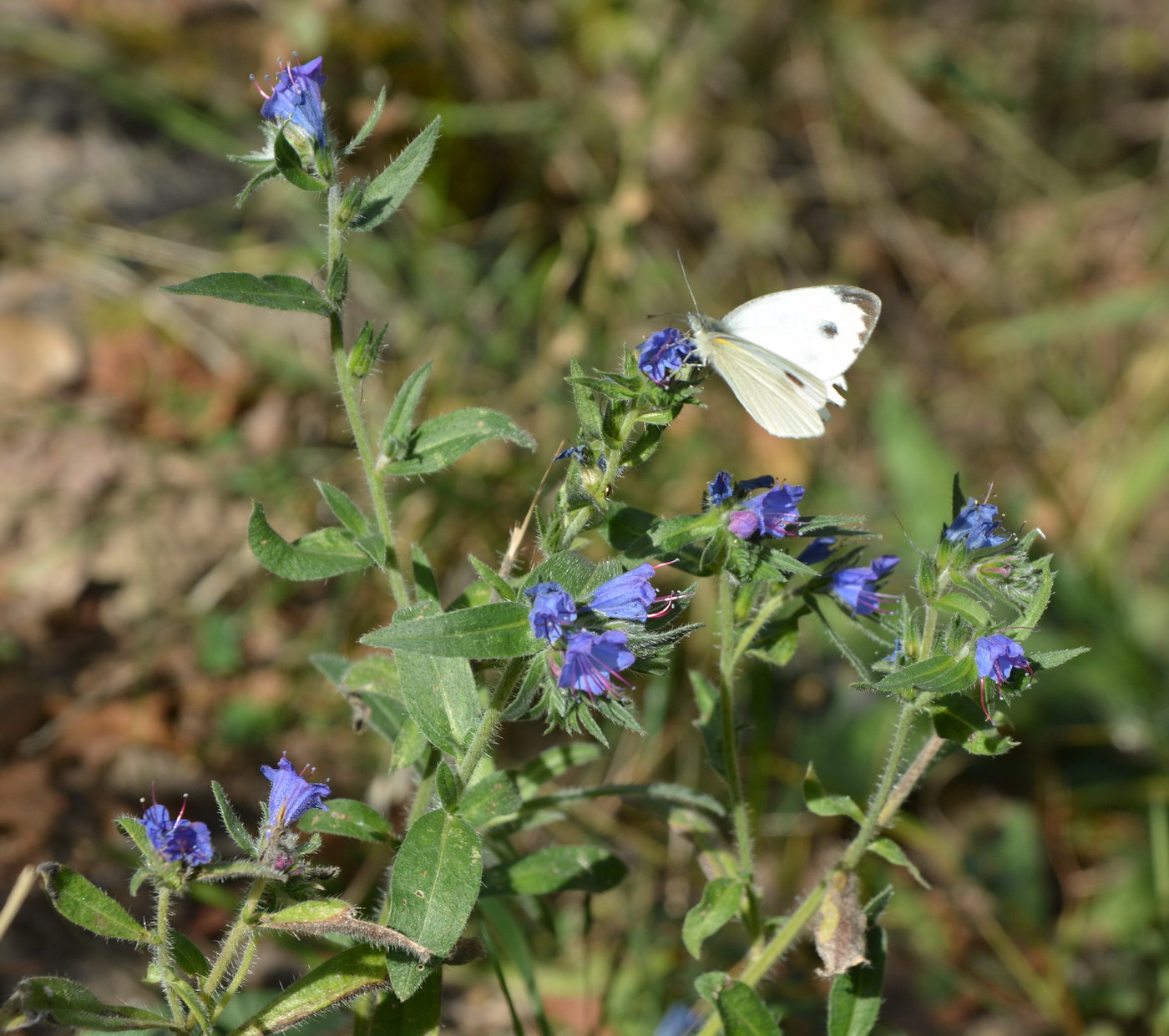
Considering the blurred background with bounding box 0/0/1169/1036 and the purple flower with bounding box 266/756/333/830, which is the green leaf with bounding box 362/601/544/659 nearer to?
the purple flower with bounding box 266/756/333/830

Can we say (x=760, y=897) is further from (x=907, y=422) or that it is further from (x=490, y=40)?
(x=490, y=40)

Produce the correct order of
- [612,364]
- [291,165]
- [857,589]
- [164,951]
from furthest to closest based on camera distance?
1. [612,364]
2. [857,589]
3. [291,165]
4. [164,951]

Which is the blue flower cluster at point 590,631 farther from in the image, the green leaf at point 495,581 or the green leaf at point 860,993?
the green leaf at point 860,993

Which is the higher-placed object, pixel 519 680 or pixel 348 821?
pixel 519 680

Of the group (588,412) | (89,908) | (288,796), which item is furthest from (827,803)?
(89,908)

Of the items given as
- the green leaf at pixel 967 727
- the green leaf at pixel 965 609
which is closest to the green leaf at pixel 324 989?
the green leaf at pixel 967 727

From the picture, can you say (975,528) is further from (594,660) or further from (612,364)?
(612,364)

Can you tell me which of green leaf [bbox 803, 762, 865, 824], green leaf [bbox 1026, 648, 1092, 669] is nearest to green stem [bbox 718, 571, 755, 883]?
green leaf [bbox 803, 762, 865, 824]

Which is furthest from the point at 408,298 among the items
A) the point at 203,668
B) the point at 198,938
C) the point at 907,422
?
the point at 198,938
